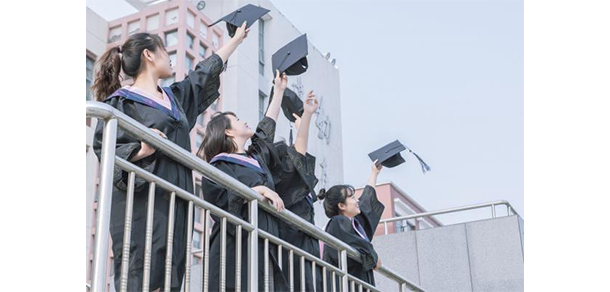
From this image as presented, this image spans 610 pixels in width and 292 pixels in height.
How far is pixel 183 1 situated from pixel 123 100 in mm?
27668

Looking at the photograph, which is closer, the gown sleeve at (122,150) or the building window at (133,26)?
the gown sleeve at (122,150)

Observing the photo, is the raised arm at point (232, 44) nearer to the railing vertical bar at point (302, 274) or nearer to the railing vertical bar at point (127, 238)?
the railing vertical bar at point (302, 274)

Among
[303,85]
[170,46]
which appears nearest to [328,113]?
[303,85]

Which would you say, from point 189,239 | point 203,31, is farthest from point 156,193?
point 203,31

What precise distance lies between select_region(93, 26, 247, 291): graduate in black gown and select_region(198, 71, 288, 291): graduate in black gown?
0.27 metres

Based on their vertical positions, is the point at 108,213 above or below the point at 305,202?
below

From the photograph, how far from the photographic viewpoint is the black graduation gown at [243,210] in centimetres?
343

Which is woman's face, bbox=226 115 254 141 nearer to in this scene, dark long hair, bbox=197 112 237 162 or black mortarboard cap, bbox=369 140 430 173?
dark long hair, bbox=197 112 237 162

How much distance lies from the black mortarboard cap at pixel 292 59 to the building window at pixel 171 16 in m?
26.3

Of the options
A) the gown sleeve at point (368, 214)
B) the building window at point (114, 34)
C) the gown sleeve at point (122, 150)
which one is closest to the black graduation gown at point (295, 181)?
the gown sleeve at point (368, 214)

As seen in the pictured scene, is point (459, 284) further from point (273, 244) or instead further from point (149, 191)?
point (149, 191)

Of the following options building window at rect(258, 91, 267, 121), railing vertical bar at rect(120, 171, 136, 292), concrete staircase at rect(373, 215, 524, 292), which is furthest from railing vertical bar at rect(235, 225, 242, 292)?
Answer: building window at rect(258, 91, 267, 121)

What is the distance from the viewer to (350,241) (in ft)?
15.1
